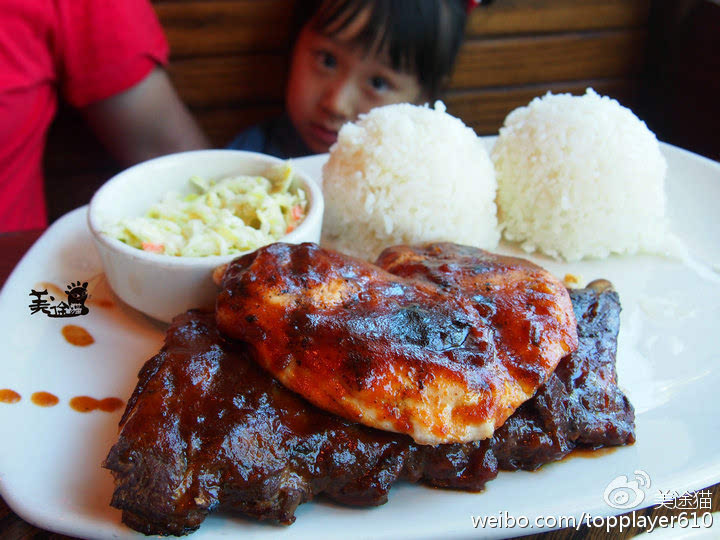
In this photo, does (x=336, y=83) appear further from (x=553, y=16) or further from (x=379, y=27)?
(x=553, y=16)

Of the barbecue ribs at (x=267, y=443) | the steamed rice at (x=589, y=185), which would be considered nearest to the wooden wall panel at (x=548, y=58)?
the steamed rice at (x=589, y=185)

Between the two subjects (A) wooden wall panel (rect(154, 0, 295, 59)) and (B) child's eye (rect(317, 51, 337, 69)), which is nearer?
(B) child's eye (rect(317, 51, 337, 69))

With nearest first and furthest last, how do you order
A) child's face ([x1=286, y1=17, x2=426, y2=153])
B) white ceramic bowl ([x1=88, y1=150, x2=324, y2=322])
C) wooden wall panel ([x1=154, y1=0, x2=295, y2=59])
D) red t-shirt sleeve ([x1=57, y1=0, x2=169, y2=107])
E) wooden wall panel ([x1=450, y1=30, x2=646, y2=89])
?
white ceramic bowl ([x1=88, y1=150, x2=324, y2=322])
red t-shirt sleeve ([x1=57, y1=0, x2=169, y2=107])
child's face ([x1=286, y1=17, x2=426, y2=153])
wooden wall panel ([x1=154, y1=0, x2=295, y2=59])
wooden wall panel ([x1=450, y1=30, x2=646, y2=89])

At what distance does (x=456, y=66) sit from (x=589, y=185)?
6.24 ft

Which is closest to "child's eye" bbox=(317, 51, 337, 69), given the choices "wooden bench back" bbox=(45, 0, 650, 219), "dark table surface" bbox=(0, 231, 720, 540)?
"wooden bench back" bbox=(45, 0, 650, 219)

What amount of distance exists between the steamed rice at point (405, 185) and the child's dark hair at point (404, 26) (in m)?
0.95

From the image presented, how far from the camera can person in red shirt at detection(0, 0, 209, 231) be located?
2570mm

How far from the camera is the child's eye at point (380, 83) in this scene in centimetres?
304

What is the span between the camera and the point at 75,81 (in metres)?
2.80

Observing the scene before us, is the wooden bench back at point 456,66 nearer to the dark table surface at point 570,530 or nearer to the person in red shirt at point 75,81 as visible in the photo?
the person in red shirt at point 75,81

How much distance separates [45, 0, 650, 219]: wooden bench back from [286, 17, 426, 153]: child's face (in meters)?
0.41

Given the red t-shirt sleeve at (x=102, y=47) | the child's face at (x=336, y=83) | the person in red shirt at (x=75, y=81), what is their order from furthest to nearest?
the child's face at (x=336, y=83), the red t-shirt sleeve at (x=102, y=47), the person in red shirt at (x=75, y=81)

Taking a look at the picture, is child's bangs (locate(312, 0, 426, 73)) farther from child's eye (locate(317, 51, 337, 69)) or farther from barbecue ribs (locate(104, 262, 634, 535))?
barbecue ribs (locate(104, 262, 634, 535))

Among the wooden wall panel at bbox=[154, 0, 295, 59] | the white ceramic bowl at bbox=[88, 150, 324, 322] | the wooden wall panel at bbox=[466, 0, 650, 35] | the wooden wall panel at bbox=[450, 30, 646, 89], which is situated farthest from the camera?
the wooden wall panel at bbox=[450, 30, 646, 89]
